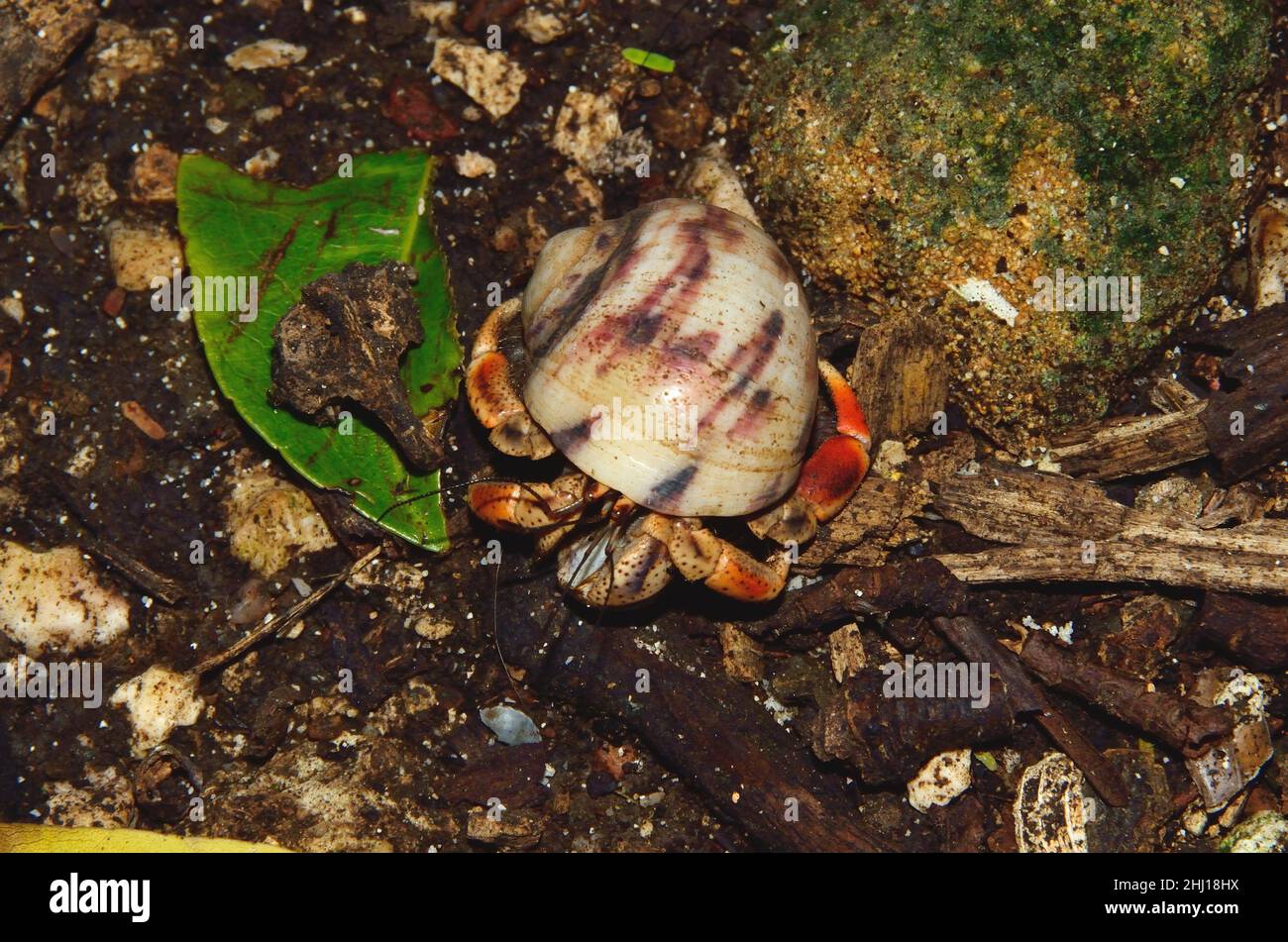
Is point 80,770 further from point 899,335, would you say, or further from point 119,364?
point 899,335

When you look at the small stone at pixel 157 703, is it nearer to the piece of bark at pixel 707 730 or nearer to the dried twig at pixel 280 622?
the dried twig at pixel 280 622

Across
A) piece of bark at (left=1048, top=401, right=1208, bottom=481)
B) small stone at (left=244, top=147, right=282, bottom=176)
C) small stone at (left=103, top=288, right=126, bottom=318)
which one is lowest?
piece of bark at (left=1048, top=401, right=1208, bottom=481)

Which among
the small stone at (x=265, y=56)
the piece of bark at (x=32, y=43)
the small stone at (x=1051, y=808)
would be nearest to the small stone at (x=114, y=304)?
the piece of bark at (x=32, y=43)

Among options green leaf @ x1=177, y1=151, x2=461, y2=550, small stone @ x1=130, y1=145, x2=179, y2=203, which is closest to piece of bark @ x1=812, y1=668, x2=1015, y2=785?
green leaf @ x1=177, y1=151, x2=461, y2=550

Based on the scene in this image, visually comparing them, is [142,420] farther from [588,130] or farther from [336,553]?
[588,130]

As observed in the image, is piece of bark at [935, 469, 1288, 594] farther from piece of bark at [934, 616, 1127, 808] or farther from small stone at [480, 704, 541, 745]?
small stone at [480, 704, 541, 745]

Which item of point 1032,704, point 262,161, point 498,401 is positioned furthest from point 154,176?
point 1032,704
